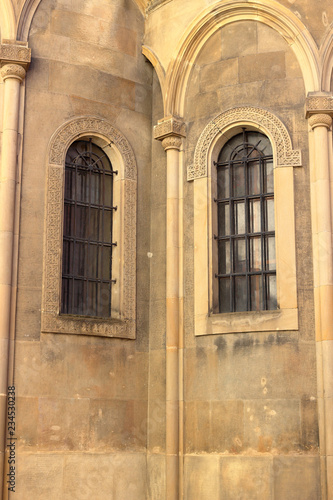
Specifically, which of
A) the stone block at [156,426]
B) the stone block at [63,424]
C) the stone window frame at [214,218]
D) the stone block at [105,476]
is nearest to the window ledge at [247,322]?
the stone window frame at [214,218]

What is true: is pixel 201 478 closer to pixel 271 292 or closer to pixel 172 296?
pixel 172 296

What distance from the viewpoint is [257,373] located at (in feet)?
44.6

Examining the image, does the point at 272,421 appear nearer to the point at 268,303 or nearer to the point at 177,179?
the point at 268,303

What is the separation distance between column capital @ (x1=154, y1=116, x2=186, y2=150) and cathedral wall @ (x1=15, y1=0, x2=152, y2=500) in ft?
1.88

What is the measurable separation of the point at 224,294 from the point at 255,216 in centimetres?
149

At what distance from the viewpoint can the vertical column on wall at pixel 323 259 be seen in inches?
505

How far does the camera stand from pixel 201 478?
542 inches

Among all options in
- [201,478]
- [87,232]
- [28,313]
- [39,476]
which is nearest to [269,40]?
[87,232]

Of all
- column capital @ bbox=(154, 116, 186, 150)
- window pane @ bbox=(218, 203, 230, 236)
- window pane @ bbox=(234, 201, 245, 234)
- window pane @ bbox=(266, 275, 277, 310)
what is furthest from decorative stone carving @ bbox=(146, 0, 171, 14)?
Result: window pane @ bbox=(266, 275, 277, 310)

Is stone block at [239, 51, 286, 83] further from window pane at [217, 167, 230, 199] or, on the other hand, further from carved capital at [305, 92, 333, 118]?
window pane at [217, 167, 230, 199]

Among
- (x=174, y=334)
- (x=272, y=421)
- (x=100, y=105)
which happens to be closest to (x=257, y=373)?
(x=272, y=421)

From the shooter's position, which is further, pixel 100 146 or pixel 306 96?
pixel 100 146

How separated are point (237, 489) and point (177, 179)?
5.61m

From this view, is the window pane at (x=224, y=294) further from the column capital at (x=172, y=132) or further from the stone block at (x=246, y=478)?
the column capital at (x=172, y=132)
